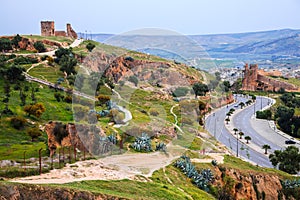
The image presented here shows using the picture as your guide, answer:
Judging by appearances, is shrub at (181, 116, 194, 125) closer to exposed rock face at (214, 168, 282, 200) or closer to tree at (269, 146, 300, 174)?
exposed rock face at (214, 168, 282, 200)

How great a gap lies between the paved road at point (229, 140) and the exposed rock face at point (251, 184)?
15803 mm

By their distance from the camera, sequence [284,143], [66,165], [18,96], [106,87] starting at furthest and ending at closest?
1. [284,143]
2. [106,87]
3. [18,96]
4. [66,165]

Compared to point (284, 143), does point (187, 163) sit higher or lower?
higher

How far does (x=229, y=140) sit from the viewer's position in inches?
2398

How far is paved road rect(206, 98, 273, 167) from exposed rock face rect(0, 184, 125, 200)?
35.0 meters

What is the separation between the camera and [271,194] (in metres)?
31.3

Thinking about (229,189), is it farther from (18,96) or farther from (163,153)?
(18,96)

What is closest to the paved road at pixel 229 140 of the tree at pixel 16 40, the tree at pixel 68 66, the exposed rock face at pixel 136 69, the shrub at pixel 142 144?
the exposed rock face at pixel 136 69

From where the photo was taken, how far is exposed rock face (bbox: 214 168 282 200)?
98.8 ft

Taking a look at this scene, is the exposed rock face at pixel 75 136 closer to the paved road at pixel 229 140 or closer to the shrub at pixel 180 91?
the shrub at pixel 180 91

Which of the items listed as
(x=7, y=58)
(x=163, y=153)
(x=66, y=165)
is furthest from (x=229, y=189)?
(x=7, y=58)

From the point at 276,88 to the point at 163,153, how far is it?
10931cm

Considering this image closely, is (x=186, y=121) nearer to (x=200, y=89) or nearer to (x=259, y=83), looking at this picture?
(x=200, y=89)

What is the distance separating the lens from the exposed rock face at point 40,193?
15586mm
